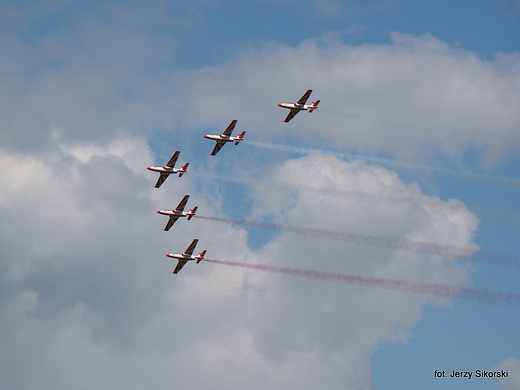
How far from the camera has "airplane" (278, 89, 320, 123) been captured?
137500mm

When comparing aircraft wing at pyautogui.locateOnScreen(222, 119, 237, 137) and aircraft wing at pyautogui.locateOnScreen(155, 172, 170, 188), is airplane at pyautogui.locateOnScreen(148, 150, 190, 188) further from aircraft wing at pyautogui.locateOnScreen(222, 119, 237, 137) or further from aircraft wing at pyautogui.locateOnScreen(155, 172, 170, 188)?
aircraft wing at pyautogui.locateOnScreen(222, 119, 237, 137)

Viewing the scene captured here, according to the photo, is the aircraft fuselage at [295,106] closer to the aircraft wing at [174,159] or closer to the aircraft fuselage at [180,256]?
the aircraft wing at [174,159]

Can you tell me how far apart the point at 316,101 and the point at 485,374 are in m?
54.3

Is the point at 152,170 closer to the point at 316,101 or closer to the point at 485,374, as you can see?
the point at 316,101

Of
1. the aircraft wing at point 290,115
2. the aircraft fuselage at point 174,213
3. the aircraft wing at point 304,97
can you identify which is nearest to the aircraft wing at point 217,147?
the aircraft fuselage at point 174,213

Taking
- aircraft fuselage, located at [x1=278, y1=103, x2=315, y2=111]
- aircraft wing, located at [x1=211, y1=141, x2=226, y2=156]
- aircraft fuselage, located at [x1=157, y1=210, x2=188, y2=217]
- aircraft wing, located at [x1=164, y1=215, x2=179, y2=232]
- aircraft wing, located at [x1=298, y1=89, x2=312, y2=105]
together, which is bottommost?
aircraft wing, located at [x1=164, y1=215, x2=179, y2=232]

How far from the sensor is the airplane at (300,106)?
13750 cm

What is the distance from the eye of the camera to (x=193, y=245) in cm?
14425

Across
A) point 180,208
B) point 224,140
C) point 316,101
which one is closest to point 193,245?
point 180,208

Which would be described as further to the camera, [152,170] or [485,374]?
[152,170]

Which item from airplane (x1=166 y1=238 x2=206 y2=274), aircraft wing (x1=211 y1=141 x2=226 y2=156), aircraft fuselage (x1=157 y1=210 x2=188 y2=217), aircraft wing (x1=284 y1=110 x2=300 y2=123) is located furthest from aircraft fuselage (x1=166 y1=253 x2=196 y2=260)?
aircraft wing (x1=284 y1=110 x2=300 y2=123)

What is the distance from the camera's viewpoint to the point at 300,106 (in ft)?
454

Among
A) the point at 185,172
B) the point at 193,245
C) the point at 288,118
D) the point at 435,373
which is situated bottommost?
the point at 435,373

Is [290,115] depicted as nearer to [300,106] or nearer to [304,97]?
[300,106]
